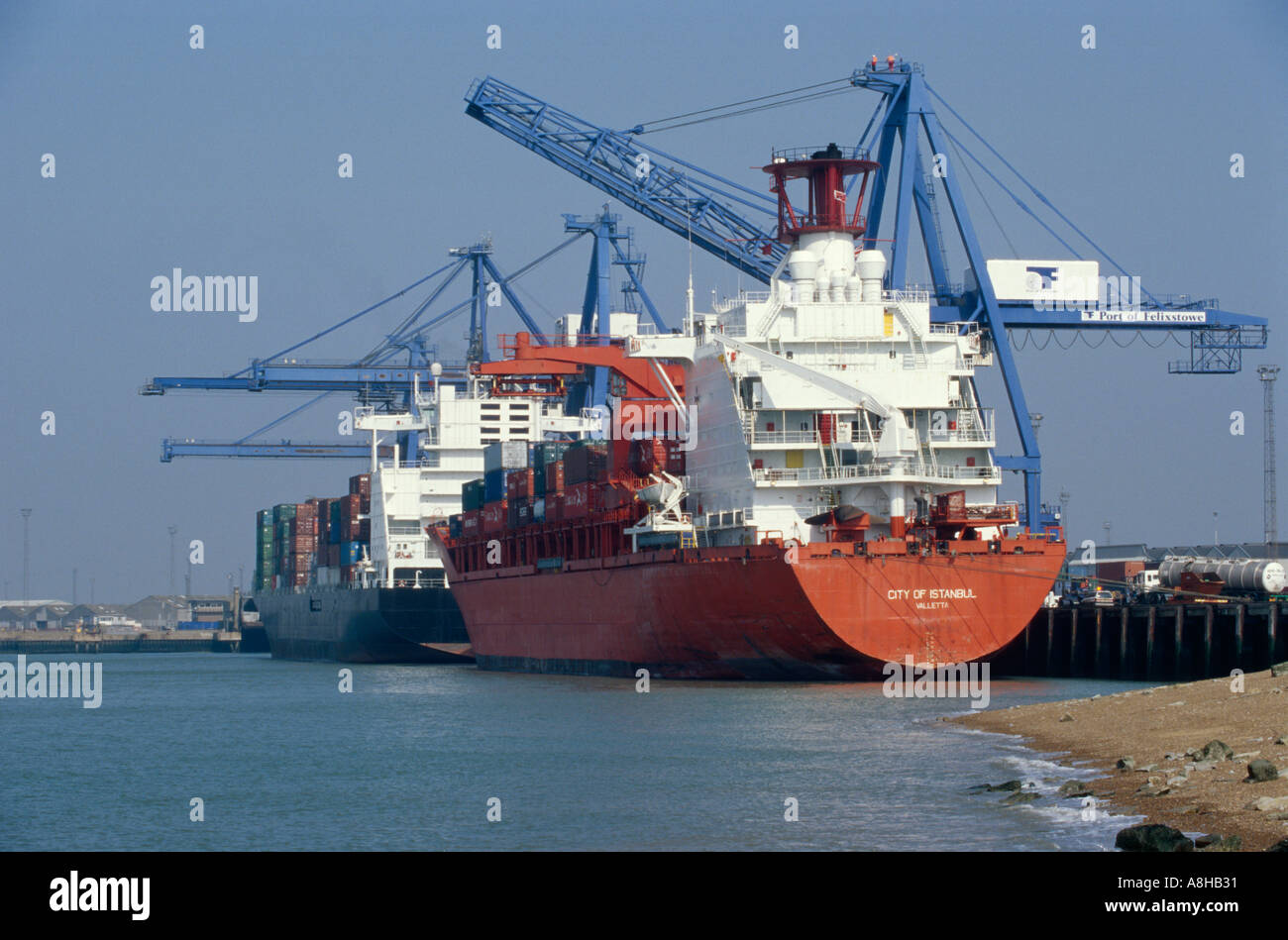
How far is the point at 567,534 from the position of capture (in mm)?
51562

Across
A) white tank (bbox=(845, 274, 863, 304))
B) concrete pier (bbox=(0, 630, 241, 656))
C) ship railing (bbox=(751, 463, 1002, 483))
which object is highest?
white tank (bbox=(845, 274, 863, 304))

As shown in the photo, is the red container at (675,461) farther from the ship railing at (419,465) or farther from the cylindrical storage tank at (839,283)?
the ship railing at (419,465)

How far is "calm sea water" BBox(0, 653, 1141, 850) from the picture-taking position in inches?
824

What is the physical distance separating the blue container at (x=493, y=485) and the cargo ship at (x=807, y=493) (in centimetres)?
1091

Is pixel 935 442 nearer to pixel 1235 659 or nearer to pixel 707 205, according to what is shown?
pixel 1235 659

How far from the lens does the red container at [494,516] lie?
57916 mm

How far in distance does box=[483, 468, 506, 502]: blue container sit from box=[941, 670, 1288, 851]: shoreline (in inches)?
1190

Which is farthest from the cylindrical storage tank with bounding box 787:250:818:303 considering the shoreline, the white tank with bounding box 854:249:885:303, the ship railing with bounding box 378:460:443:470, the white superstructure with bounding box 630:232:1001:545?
the ship railing with bounding box 378:460:443:470

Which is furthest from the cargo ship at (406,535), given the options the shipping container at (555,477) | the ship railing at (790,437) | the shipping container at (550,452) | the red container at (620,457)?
the ship railing at (790,437)

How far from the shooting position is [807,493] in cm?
3988

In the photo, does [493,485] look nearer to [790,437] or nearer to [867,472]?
[790,437]

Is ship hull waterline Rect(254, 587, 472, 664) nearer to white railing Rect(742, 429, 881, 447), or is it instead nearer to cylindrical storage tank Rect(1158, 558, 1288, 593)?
white railing Rect(742, 429, 881, 447)

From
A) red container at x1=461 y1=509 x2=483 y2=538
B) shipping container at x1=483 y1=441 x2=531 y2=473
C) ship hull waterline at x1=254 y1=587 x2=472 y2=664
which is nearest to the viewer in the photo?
shipping container at x1=483 y1=441 x2=531 y2=473
